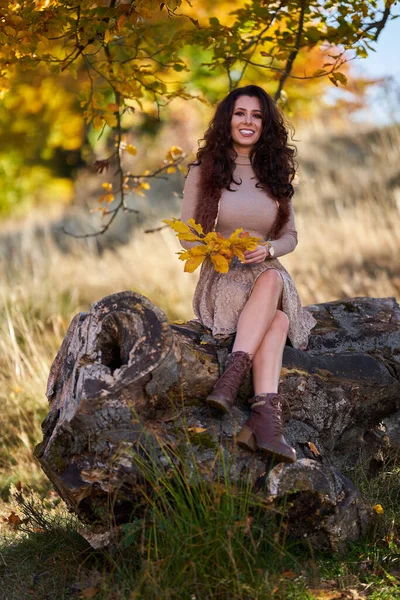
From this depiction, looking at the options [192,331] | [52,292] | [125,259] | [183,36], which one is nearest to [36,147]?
[125,259]

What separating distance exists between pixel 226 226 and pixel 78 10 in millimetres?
1339

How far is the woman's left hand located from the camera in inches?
140

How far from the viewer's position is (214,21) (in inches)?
170

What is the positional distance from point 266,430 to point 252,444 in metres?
0.08

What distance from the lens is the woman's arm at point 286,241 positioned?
379 cm

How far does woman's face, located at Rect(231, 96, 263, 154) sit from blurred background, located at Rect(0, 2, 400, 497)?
2.79ft

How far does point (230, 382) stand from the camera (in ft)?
10.5

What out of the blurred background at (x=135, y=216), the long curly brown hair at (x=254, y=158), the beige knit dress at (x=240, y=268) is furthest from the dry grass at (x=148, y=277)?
the beige knit dress at (x=240, y=268)

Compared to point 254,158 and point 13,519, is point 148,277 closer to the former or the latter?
point 254,158

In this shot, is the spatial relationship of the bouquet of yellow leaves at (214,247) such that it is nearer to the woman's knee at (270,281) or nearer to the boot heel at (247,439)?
the woman's knee at (270,281)

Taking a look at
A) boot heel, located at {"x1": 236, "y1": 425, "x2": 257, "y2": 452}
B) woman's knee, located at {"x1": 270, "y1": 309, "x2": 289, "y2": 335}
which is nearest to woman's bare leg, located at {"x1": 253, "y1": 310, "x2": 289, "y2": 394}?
woman's knee, located at {"x1": 270, "y1": 309, "x2": 289, "y2": 335}

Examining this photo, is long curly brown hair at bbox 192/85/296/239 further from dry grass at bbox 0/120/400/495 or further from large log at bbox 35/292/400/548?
dry grass at bbox 0/120/400/495

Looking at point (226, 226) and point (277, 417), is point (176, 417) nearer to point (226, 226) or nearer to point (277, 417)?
point (277, 417)

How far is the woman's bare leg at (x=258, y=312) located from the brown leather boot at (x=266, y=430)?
0.24 metres
